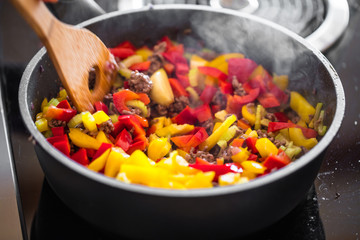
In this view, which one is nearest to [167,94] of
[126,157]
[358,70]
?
[126,157]

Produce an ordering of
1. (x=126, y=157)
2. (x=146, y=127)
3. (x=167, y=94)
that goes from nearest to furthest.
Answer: (x=126, y=157) → (x=146, y=127) → (x=167, y=94)

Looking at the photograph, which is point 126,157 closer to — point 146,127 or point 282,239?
point 146,127

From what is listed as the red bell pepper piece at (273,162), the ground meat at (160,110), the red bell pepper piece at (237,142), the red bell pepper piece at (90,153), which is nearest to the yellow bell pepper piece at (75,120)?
the red bell pepper piece at (90,153)

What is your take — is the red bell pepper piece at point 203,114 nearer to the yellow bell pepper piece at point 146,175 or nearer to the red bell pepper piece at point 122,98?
the red bell pepper piece at point 122,98

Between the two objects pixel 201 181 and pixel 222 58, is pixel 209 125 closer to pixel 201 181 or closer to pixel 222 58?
pixel 222 58

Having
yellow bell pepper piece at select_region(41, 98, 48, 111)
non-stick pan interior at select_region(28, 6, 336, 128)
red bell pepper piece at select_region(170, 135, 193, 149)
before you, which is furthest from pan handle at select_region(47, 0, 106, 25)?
red bell pepper piece at select_region(170, 135, 193, 149)
